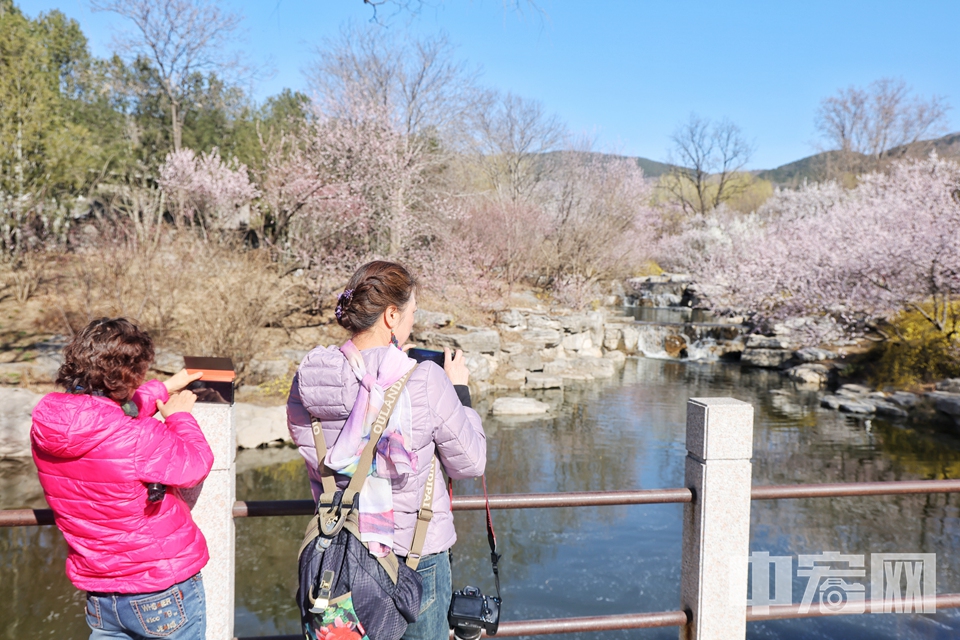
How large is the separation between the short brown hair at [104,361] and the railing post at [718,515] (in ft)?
6.01

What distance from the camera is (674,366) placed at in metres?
18.1

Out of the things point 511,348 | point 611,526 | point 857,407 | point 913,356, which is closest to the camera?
point 611,526

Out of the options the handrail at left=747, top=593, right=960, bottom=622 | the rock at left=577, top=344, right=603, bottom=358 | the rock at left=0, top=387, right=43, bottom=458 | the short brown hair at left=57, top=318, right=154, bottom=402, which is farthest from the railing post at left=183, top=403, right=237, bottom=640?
the rock at left=577, top=344, right=603, bottom=358

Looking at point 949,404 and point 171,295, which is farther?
point 949,404

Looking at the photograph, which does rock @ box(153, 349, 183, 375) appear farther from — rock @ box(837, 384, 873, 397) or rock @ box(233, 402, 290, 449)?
rock @ box(837, 384, 873, 397)

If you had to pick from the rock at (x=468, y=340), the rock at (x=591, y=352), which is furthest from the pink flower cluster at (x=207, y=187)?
the rock at (x=591, y=352)

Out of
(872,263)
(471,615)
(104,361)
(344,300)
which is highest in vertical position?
(872,263)

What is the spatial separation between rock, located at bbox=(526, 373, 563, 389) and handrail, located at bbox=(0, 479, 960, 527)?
1235cm

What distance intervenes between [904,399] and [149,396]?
14565 millimetres

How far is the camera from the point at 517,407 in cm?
1256

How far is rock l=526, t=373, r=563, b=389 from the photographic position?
14.7 metres

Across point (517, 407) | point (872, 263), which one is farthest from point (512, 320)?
point (872, 263)

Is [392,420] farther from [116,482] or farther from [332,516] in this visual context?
[116,482]

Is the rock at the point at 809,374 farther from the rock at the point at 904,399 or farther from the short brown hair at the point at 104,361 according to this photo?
the short brown hair at the point at 104,361
